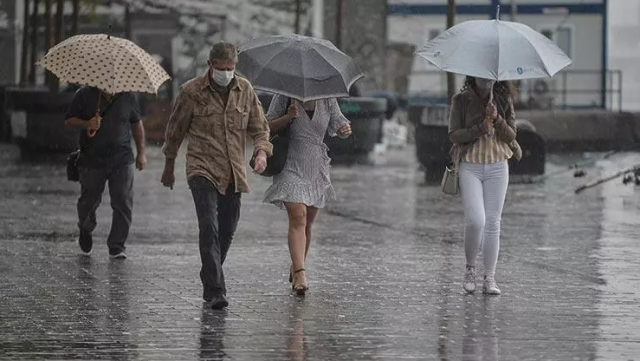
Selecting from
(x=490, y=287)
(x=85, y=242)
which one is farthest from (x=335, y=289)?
(x=85, y=242)

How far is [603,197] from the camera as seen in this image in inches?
882

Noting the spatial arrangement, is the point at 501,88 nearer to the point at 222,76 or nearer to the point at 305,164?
the point at 305,164

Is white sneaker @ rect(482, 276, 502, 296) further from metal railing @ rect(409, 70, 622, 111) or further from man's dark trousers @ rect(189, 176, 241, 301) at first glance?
metal railing @ rect(409, 70, 622, 111)

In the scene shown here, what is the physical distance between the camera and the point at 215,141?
11.2m

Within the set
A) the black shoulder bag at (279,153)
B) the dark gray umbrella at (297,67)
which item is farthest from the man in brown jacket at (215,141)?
the black shoulder bag at (279,153)

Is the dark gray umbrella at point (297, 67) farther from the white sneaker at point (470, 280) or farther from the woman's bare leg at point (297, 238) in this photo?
the white sneaker at point (470, 280)

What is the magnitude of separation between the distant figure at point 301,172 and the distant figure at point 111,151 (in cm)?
255

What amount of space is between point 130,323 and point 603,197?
506 inches

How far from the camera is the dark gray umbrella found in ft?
38.0

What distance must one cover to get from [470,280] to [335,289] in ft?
3.08

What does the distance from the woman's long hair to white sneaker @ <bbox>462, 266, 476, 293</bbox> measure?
3.98 ft

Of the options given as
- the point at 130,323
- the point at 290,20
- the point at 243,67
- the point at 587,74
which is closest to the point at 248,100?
the point at 243,67

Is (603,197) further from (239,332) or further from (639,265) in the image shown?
(239,332)

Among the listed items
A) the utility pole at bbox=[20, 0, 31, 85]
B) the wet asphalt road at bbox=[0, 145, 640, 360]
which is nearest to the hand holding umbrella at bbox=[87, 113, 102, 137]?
the wet asphalt road at bbox=[0, 145, 640, 360]
